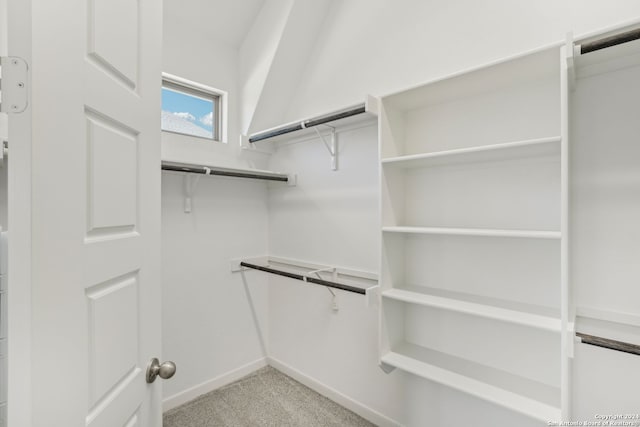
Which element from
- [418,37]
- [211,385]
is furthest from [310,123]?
[211,385]

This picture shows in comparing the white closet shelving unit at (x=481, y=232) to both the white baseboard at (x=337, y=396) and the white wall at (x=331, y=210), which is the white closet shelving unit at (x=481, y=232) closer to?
the white wall at (x=331, y=210)

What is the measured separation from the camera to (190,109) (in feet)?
7.57

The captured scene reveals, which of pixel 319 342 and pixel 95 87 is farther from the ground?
pixel 95 87

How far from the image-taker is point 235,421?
1.97 meters

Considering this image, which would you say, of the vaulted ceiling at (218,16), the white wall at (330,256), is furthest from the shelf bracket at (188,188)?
the vaulted ceiling at (218,16)

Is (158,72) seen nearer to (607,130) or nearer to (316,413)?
(607,130)

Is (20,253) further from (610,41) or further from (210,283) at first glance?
(210,283)

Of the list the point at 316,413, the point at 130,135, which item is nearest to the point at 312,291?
the point at 316,413

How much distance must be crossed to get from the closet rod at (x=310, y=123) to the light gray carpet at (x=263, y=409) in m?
1.85

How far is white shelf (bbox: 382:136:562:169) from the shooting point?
1.16m

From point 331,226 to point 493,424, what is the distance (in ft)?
4.50

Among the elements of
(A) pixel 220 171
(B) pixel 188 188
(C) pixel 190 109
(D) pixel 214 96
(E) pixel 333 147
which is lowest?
(B) pixel 188 188

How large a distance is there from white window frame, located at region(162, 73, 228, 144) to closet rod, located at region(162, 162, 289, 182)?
387 mm

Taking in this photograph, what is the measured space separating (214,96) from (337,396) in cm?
237
